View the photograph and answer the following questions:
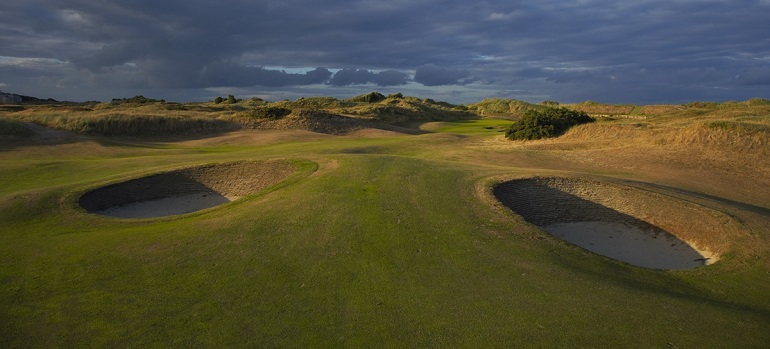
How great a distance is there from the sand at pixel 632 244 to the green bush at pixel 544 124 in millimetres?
20880

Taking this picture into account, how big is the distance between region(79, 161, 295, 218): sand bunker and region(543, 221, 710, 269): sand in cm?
1138

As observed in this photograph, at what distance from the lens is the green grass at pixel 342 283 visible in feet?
23.7

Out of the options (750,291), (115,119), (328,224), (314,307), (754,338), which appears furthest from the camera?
(115,119)

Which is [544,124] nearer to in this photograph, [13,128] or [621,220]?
[621,220]

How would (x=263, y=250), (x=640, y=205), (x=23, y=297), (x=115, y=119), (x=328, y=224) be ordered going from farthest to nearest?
(x=115, y=119)
(x=640, y=205)
(x=328, y=224)
(x=263, y=250)
(x=23, y=297)

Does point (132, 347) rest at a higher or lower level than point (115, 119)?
lower

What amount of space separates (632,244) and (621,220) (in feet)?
5.40

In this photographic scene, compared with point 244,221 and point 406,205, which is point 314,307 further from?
point 406,205

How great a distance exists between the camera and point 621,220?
16.8 meters

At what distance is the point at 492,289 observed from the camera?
8742 mm

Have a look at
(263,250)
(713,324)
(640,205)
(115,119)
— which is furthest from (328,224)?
(115,119)

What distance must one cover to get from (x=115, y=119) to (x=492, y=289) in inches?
1718

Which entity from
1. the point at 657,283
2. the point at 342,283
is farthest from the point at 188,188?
the point at 657,283

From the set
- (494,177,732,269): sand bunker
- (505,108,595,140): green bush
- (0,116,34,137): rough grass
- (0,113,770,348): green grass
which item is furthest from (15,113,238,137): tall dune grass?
(494,177,732,269): sand bunker
